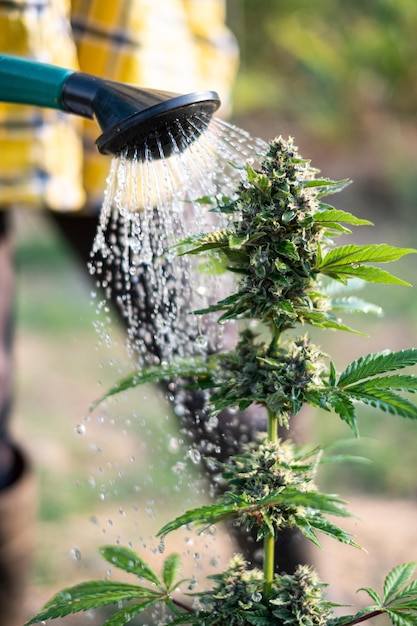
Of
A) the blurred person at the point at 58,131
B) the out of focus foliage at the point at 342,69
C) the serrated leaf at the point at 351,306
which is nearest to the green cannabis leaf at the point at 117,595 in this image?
the serrated leaf at the point at 351,306

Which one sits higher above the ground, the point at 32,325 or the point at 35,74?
the point at 32,325

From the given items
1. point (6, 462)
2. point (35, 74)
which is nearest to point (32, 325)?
point (6, 462)

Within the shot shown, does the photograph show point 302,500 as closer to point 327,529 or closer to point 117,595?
point 327,529

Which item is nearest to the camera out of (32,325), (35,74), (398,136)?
(35,74)

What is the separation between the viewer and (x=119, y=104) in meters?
0.91

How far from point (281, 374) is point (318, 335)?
11.3 feet

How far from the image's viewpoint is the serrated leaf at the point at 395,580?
898mm

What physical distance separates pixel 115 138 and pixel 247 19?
741cm

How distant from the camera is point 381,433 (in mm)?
3322

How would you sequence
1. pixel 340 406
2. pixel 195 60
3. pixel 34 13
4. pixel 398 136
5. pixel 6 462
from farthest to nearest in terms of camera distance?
pixel 398 136 → pixel 195 60 → pixel 6 462 → pixel 34 13 → pixel 340 406

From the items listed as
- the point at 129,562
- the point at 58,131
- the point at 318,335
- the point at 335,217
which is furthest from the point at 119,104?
the point at 318,335

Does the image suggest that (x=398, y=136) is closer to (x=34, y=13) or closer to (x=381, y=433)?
(x=381, y=433)

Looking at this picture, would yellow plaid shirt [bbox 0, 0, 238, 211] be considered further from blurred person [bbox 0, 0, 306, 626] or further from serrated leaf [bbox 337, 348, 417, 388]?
serrated leaf [bbox 337, 348, 417, 388]

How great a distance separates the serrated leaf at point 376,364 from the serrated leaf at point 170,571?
299 millimetres
